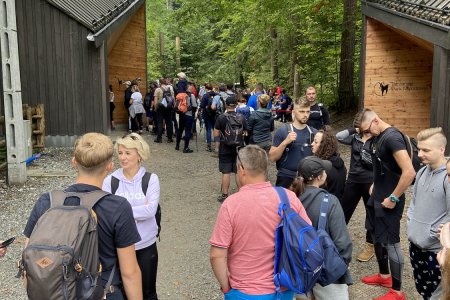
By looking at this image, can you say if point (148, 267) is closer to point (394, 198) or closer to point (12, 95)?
point (394, 198)

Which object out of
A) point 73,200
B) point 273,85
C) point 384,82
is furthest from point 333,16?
point 73,200

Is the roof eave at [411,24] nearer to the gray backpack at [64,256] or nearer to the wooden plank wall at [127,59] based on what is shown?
the gray backpack at [64,256]

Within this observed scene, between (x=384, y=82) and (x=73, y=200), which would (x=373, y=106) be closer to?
(x=384, y=82)

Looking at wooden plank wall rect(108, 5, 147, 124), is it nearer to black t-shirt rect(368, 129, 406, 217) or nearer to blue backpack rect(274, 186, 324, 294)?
black t-shirt rect(368, 129, 406, 217)

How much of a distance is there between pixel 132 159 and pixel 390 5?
9.52 meters

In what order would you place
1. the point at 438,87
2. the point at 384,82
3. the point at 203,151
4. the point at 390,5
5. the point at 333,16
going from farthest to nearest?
the point at 333,16, the point at 203,151, the point at 384,82, the point at 390,5, the point at 438,87

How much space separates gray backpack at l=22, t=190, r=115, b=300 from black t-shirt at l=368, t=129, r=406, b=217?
290 cm

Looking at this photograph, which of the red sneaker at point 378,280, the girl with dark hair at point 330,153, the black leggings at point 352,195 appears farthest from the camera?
the black leggings at point 352,195

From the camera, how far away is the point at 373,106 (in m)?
12.4

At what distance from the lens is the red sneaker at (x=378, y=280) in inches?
189

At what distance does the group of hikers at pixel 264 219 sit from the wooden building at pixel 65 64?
29.8 ft

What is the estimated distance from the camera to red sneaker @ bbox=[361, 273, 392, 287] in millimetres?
4793

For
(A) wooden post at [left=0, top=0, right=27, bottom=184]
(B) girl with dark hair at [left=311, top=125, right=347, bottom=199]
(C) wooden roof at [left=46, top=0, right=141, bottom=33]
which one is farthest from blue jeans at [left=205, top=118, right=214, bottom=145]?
(B) girl with dark hair at [left=311, top=125, right=347, bottom=199]

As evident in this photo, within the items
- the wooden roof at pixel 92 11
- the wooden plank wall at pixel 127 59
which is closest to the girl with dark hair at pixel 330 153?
the wooden roof at pixel 92 11
